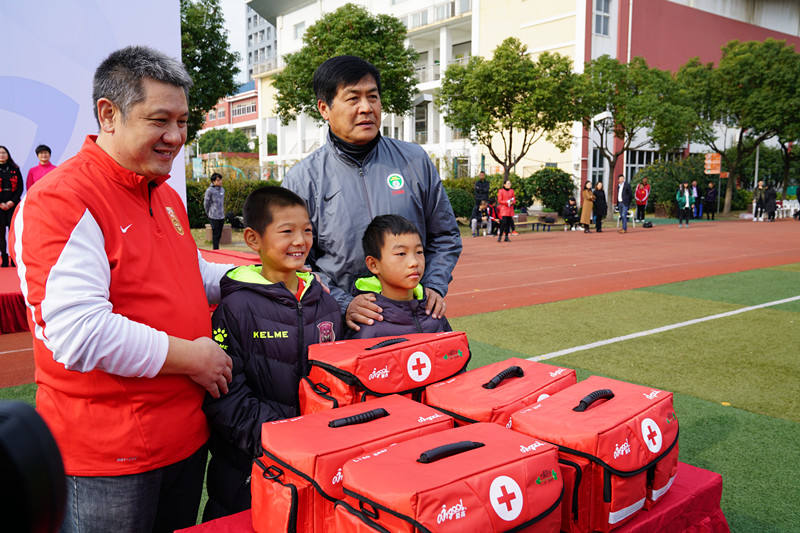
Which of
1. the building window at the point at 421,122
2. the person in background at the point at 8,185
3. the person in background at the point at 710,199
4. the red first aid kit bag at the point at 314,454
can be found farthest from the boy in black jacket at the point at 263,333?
the building window at the point at 421,122

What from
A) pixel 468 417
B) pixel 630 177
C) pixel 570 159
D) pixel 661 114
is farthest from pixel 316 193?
pixel 630 177

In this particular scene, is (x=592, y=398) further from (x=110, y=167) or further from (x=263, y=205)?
(x=110, y=167)

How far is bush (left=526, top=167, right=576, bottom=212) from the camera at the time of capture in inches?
1067

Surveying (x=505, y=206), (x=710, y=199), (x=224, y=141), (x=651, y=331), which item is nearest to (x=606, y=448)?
(x=651, y=331)

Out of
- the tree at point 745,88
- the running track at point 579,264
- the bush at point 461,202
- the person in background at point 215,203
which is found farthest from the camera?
the tree at point 745,88

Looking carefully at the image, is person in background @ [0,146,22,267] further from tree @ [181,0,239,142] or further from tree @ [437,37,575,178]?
tree @ [437,37,575,178]

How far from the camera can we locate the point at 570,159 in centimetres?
3462

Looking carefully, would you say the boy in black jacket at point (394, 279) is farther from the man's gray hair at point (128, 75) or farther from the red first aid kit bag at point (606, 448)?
the man's gray hair at point (128, 75)

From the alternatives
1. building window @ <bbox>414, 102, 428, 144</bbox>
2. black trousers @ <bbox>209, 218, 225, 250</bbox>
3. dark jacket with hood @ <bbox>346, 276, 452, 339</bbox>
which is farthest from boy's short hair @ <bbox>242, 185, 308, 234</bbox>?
building window @ <bbox>414, 102, 428, 144</bbox>

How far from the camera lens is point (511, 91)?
2400 centimetres

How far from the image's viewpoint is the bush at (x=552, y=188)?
27.1 meters

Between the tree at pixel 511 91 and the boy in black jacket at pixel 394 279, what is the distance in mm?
21518

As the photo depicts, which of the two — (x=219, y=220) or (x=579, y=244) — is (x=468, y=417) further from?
A: (x=579, y=244)

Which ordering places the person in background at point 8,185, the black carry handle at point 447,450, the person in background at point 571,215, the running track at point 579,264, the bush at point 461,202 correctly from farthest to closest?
the bush at point 461,202
the person in background at point 571,215
the running track at point 579,264
the person in background at point 8,185
the black carry handle at point 447,450
